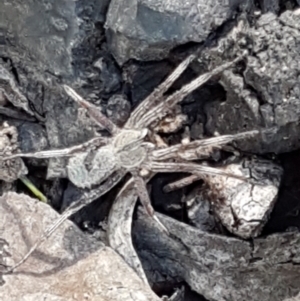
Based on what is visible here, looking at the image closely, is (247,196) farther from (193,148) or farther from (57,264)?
(57,264)

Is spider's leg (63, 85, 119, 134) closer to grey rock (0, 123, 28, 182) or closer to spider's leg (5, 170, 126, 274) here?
spider's leg (5, 170, 126, 274)

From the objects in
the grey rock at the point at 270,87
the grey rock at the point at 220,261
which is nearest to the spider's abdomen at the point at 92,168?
the grey rock at the point at 220,261

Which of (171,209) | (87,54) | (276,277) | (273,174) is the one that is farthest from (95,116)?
(276,277)

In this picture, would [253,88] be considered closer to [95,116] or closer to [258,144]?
[258,144]

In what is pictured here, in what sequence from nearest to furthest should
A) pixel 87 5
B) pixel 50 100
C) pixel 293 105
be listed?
pixel 293 105 < pixel 87 5 < pixel 50 100

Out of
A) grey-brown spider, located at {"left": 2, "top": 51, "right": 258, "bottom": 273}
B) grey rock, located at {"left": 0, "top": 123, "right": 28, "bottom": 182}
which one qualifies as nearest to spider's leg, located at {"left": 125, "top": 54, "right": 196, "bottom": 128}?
Result: grey-brown spider, located at {"left": 2, "top": 51, "right": 258, "bottom": 273}

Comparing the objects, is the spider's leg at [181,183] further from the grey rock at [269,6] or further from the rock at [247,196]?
the grey rock at [269,6]

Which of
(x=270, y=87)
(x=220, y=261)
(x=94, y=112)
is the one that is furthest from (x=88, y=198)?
(x=270, y=87)
